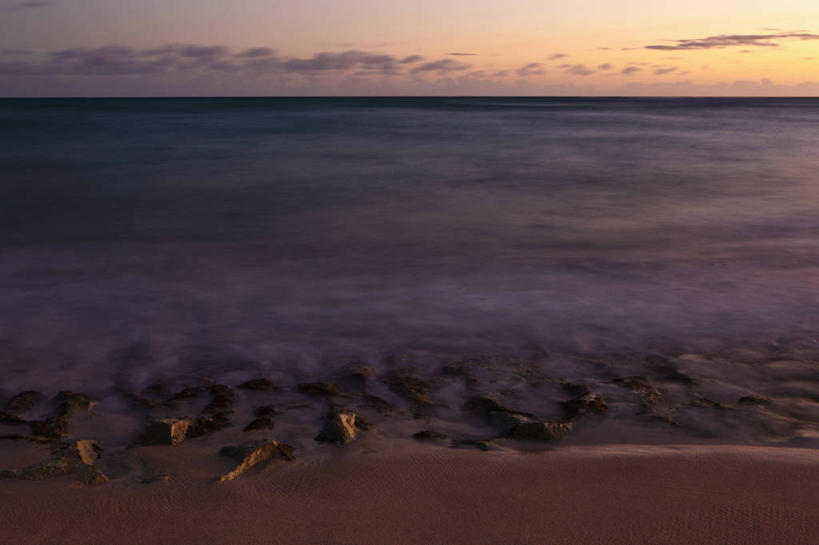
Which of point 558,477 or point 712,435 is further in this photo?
point 712,435

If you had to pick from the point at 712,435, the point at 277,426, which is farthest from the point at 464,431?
the point at 712,435

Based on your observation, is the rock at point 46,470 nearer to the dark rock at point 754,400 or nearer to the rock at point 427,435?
the rock at point 427,435

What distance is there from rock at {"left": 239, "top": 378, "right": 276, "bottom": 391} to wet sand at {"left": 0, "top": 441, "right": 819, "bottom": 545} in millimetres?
1004

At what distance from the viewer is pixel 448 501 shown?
2709 millimetres

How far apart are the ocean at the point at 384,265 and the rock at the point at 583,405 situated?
1.81ft

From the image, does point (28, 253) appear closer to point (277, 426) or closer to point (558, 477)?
point (277, 426)

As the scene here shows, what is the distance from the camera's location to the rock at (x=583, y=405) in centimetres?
385

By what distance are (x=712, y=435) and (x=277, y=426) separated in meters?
2.18

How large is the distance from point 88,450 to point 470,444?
5.64 feet

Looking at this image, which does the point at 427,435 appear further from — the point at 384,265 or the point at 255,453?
the point at 384,265

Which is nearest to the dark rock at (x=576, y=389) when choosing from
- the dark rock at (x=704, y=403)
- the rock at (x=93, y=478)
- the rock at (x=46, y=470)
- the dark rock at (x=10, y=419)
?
the dark rock at (x=704, y=403)

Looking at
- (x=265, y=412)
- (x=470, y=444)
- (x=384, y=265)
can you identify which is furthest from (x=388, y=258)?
(x=470, y=444)

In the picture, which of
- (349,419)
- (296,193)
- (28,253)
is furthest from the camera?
(296,193)

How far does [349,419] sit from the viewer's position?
11.5 ft
